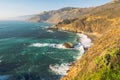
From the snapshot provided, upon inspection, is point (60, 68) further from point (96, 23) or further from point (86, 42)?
point (96, 23)

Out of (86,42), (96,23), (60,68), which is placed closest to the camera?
(60,68)

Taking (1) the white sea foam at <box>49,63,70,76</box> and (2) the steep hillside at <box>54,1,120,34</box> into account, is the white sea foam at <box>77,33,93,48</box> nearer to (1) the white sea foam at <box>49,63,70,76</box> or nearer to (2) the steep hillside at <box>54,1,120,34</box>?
(2) the steep hillside at <box>54,1,120,34</box>

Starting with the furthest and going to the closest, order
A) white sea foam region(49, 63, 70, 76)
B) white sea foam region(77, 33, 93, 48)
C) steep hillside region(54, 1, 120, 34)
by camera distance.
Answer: steep hillside region(54, 1, 120, 34) → white sea foam region(77, 33, 93, 48) → white sea foam region(49, 63, 70, 76)

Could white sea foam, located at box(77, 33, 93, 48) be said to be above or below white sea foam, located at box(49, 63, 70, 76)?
below

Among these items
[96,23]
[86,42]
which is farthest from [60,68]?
[96,23]

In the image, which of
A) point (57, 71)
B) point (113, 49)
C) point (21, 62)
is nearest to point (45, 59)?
point (21, 62)

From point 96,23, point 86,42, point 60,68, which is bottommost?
point 86,42

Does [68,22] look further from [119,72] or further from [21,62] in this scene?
[119,72]

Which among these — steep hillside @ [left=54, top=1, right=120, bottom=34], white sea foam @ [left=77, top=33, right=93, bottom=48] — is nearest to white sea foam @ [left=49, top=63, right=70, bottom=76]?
white sea foam @ [left=77, top=33, right=93, bottom=48]

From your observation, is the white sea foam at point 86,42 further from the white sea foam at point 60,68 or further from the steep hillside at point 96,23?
the white sea foam at point 60,68

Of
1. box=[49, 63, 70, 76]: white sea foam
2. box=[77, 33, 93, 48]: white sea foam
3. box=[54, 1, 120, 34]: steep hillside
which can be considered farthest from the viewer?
box=[54, 1, 120, 34]: steep hillside
